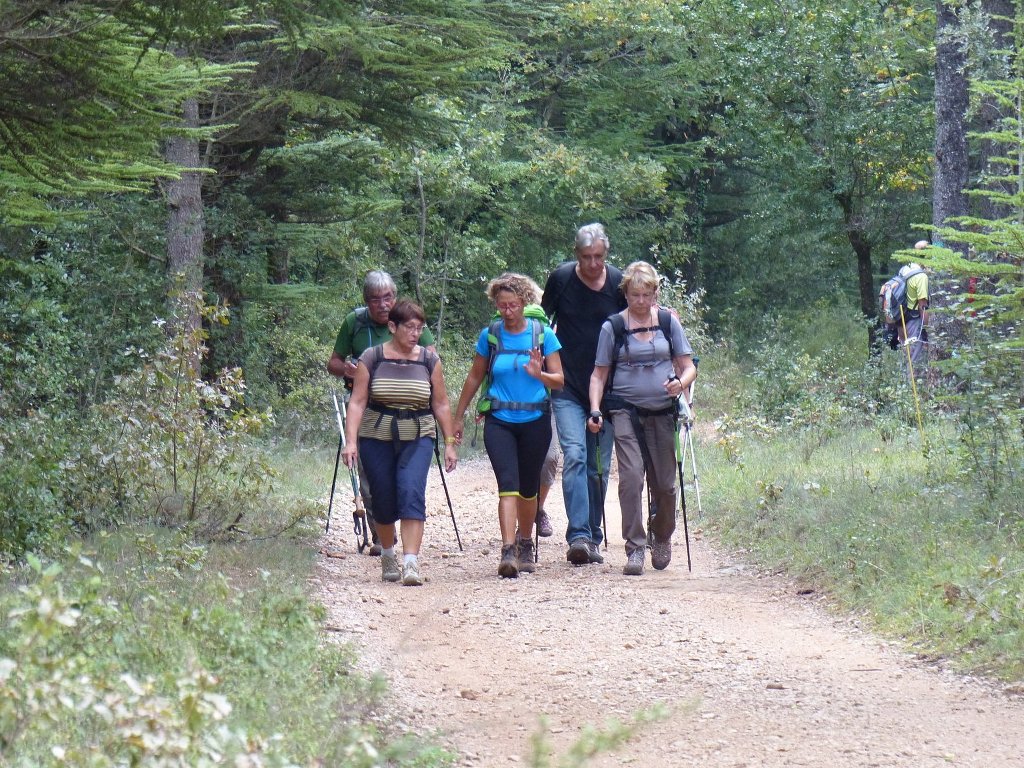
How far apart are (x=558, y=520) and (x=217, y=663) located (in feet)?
24.3

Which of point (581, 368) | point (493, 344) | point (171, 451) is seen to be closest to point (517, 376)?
point (493, 344)

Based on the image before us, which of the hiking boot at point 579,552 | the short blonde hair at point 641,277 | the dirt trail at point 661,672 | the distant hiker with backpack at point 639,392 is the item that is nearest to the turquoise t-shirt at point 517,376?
the distant hiker with backpack at point 639,392

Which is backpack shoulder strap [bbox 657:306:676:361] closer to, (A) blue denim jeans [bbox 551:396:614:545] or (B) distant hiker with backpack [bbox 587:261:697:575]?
(B) distant hiker with backpack [bbox 587:261:697:575]

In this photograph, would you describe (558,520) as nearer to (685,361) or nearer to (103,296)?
(685,361)

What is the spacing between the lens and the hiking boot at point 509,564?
926 centimetres

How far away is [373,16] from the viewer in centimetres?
1202

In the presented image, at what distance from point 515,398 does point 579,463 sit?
745mm

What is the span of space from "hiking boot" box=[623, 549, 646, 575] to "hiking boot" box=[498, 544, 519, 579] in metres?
0.78

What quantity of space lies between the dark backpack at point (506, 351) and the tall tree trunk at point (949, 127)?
6.94 meters

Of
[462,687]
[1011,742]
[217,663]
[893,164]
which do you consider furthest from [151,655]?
[893,164]

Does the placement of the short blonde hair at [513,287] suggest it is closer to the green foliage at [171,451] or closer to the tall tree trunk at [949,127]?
the green foliage at [171,451]

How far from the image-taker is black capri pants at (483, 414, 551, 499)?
9344 mm

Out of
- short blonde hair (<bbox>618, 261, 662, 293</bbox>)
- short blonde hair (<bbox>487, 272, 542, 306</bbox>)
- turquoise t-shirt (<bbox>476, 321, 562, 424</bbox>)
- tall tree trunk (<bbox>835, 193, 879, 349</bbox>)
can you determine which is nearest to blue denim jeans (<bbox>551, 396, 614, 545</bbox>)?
turquoise t-shirt (<bbox>476, 321, 562, 424</bbox>)

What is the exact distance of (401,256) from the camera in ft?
80.0
